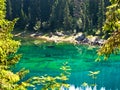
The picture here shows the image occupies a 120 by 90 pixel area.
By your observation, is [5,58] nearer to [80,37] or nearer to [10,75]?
[10,75]

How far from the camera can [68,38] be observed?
141 meters

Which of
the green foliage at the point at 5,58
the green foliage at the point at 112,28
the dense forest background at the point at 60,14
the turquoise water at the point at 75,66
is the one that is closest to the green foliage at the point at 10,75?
the green foliage at the point at 5,58

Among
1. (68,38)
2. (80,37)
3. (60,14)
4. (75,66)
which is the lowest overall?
(68,38)

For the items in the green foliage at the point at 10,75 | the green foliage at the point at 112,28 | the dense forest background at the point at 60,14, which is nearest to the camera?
the green foliage at the point at 112,28

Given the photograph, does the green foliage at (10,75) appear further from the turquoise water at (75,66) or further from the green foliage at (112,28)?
the turquoise water at (75,66)

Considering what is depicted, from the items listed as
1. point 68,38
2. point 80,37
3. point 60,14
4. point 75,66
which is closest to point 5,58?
point 75,66

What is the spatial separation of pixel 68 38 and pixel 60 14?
15375mm

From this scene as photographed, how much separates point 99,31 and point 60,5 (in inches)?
951

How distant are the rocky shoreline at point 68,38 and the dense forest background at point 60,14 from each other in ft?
13.9

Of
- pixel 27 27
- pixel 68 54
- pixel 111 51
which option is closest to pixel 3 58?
pixel 111 51

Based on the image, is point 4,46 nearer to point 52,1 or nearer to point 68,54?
point 68,54

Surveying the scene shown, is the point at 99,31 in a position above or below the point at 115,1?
below

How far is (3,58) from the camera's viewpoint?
45.2 ft

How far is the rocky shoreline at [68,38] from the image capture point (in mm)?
131850
